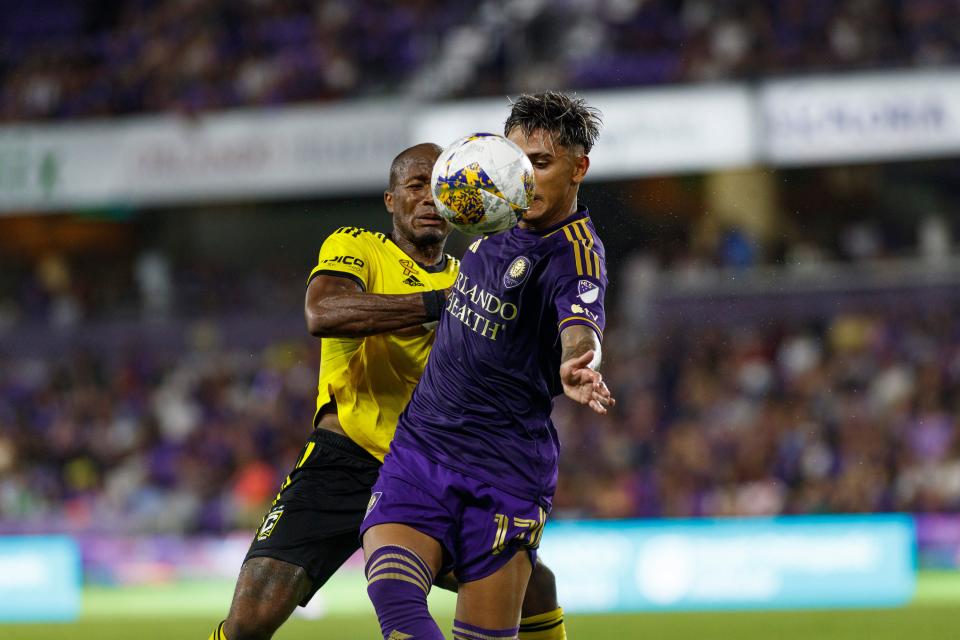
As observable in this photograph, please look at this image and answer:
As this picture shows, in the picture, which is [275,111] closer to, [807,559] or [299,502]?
[807,559]

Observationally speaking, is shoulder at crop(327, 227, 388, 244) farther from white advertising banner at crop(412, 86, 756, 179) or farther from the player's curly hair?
white advertising banner at crop(412, 86, 756, 179)

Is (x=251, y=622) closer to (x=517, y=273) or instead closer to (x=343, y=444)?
(x=343, y=444)

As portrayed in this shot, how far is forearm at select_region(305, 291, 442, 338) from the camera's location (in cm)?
478

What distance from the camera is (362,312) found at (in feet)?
15.9

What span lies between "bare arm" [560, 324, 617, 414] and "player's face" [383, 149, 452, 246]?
4.45 feet

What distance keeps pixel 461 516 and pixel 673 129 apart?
12.6 meters

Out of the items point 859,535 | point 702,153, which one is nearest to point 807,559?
point 859,535

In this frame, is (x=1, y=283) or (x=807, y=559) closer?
(x=807, y=559)

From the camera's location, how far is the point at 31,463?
17125mm

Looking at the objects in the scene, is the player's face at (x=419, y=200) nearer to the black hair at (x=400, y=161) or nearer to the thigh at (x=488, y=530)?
the black hair at (x=400, y=161)

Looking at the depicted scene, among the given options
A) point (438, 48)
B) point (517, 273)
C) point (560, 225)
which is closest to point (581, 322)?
point (517, 273)

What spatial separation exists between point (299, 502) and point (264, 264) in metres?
16.8

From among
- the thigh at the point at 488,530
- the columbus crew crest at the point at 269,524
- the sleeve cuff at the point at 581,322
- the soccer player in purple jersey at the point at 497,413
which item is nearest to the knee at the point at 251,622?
the columbus crew crest at the point at 269,524

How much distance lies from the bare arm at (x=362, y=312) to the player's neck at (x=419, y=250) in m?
0.52
